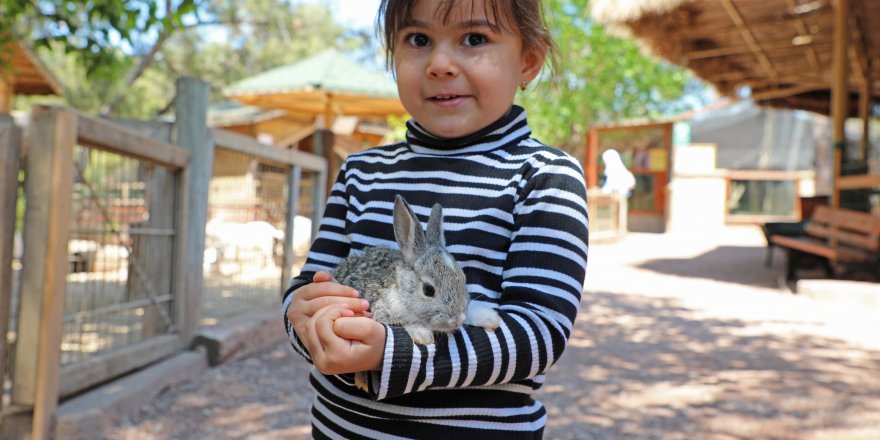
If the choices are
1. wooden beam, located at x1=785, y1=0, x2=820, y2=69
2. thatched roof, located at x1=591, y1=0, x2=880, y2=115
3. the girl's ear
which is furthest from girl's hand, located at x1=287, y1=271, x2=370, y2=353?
wooden beam, located at x1=785, y1=0, x2=820, y2=69

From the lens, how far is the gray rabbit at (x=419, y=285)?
4.14 feet

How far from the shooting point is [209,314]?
6.12 m

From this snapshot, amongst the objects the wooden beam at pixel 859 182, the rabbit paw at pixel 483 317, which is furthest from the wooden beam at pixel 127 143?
the wooden beam at pixel 859 182

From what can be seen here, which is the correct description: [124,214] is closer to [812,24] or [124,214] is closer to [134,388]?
[134,388]

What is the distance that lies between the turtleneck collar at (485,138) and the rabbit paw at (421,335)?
47cm

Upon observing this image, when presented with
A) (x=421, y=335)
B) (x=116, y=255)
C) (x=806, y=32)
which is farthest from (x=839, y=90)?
(x=421, y=335)

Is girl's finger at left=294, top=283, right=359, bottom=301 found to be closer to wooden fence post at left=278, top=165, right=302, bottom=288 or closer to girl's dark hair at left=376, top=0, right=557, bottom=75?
girl's dark hair at left=376, top=0, right=557, bottom=75

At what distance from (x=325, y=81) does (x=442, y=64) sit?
9611 mm

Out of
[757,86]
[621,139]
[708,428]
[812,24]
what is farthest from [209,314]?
[621,139]

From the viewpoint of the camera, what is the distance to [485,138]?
1.53 meters

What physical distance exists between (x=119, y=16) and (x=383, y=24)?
3873 millimetres

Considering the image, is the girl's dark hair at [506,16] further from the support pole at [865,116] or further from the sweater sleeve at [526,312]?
the support pole at [865,116]

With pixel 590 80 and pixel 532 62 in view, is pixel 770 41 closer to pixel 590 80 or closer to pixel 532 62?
pixel 590 80

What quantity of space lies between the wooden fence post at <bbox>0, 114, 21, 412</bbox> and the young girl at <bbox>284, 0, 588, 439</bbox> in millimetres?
2214
